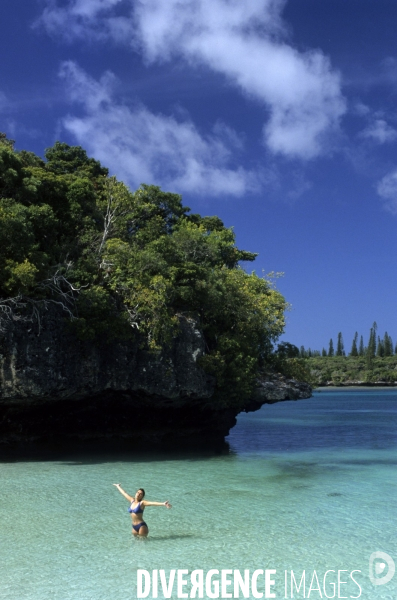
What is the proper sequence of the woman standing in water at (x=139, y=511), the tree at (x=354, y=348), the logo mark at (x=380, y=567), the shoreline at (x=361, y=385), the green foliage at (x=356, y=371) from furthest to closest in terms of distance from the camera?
the tree at (x=354, y=348) < the shoreline at (x=361, y=385) < the green foliage at (x=356, y=371) < the woman standing in water at (x=139, y=511) < the logo mark at (x=380, y=567)

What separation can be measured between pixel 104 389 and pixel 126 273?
3933mm

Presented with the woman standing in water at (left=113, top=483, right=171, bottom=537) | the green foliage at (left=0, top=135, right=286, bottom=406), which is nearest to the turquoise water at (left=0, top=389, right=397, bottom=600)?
the woman standing in water at (left=113, top=483, right=171, bottom=537)

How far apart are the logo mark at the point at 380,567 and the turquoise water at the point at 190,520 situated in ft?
0.33

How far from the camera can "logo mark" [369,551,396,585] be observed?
7965mm

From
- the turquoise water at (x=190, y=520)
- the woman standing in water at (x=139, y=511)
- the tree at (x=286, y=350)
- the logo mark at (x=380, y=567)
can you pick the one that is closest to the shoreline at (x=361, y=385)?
the tree at (x=286, y=350)

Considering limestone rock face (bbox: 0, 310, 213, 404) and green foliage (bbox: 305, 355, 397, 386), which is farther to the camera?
green foliage (bbox: 305, 355, 397, 386)

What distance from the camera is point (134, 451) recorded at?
19.7 metres

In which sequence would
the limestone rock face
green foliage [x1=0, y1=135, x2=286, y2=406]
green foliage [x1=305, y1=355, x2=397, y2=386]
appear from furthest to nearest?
green foliage [x1=305, y1=355, x2=397, y2=386] → green foliage [x1=0, y1=135, x2=286, y2=406] → the limestone rock face

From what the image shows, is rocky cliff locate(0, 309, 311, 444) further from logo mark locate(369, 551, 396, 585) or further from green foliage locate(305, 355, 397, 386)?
green foliage locate(305, 355, 397, 386)

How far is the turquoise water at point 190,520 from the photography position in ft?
26.4

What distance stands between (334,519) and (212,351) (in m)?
9.79

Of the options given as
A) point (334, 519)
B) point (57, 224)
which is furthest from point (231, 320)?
point (334, 519)

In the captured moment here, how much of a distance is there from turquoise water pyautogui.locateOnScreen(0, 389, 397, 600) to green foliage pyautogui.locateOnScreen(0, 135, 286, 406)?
4.14 m

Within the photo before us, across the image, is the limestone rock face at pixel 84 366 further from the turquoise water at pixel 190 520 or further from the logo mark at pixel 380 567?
the logo mark at pixel 380 567
